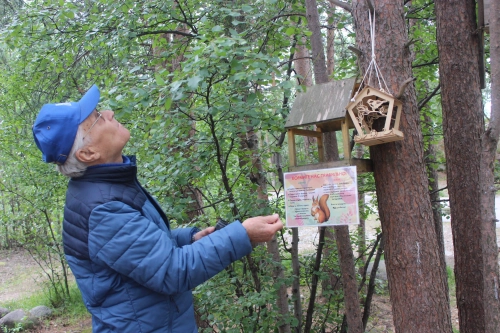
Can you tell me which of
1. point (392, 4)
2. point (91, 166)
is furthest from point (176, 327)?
point (392, 4)

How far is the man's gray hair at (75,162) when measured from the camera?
4.73ft

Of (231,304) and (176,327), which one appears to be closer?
(176,327)

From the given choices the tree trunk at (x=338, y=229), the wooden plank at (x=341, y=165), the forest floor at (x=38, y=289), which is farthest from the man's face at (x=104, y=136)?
the forest floor at (x=38, y=289)

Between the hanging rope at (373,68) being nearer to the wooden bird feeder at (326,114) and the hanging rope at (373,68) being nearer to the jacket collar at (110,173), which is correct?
the wooden bird feeder at (326,114)

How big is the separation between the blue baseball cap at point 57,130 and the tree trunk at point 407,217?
1318 millimetres

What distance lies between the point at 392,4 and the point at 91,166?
62.7 inches

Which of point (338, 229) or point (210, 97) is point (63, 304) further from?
point (210, 97)

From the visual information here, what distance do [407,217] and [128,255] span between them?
1.27 meters

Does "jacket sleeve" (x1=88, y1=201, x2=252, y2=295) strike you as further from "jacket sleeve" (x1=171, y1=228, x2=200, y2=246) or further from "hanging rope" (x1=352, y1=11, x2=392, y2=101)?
"hanging rope" (x1=352, y1=11, x2=392, y2=101)

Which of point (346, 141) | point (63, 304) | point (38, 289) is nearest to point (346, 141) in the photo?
point (346, 141)

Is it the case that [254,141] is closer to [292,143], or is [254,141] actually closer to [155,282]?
[292,143]

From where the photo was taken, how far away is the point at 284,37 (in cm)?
349

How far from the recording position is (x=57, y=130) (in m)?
1.41

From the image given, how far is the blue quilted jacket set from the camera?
1.29m
